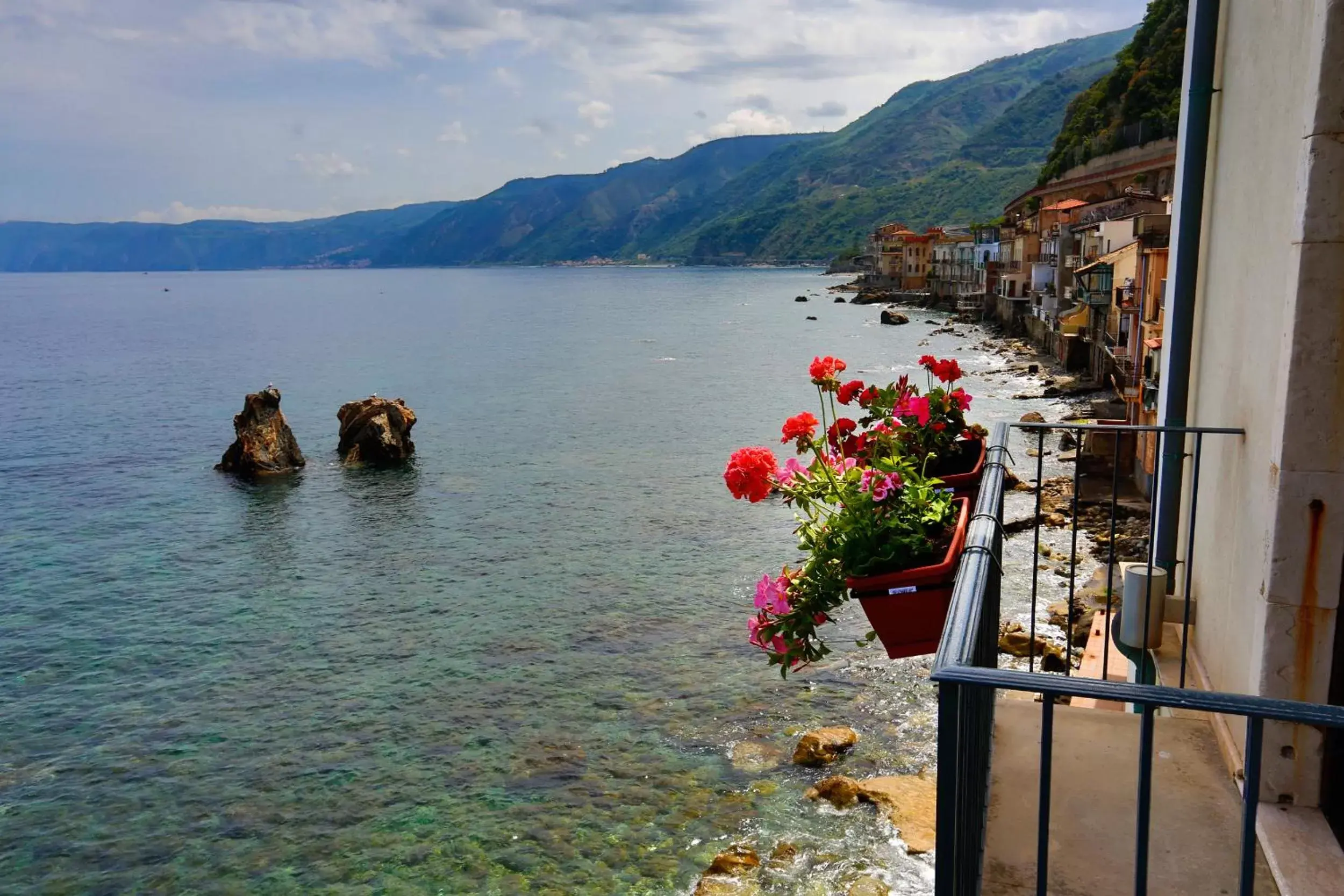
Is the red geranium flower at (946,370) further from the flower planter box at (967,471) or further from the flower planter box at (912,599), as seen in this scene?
the flower planter box at (912,599)

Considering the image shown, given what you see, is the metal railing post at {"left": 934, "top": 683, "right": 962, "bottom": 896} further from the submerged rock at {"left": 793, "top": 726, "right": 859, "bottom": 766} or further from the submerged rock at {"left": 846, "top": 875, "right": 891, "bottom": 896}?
the submerged rock at {"left": 793, "top": 726, "right": 859, "bottom": 766}

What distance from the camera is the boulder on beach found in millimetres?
35125

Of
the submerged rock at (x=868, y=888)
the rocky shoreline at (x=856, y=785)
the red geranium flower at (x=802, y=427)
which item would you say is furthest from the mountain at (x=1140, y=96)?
the red geranium flower at (x=802, y=427)

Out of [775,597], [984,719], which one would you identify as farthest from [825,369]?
[984,719]

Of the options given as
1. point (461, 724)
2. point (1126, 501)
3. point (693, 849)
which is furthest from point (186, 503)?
point (1126, 501)

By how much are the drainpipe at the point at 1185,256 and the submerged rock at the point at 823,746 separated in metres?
8.78

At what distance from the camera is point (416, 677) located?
58.5ft

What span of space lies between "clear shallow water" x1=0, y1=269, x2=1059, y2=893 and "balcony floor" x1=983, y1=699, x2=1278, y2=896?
24.2 ft

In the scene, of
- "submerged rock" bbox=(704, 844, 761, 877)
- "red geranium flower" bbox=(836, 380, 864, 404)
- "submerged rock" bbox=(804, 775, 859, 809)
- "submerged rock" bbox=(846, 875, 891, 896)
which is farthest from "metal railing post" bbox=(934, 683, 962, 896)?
"submerged rock" bbox=(804, 775, 859, 809)

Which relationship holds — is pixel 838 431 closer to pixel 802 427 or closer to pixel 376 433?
pixel 802 427

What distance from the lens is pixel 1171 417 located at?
628cm

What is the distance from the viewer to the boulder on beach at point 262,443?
35.1 metres

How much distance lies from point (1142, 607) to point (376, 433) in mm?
33907

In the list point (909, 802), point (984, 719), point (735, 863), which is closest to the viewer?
point (984, 719)
